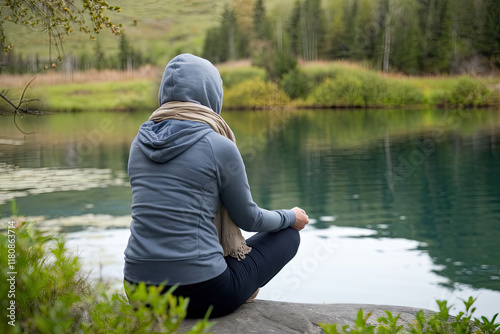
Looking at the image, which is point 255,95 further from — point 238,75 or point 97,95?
point 97,95

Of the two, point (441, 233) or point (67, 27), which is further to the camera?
point (441, 233)

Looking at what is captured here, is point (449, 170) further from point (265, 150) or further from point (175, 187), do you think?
point (175, 187)

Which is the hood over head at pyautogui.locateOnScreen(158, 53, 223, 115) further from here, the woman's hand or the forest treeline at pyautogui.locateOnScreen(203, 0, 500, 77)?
the forest treeline at pyautogui.locateOnScreen(203, 0, 500, 77)

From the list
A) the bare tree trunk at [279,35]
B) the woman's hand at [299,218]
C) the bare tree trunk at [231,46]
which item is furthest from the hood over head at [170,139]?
the bare tree trunk at [279,35]

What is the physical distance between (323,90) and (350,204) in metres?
17.0

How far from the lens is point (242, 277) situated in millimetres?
1631

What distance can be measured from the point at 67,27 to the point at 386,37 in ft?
76.0

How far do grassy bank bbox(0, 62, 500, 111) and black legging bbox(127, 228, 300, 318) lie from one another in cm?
2056

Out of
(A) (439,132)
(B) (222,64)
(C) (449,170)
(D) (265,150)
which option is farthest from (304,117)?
(C) (449,170)

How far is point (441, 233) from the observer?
4773 millimetres

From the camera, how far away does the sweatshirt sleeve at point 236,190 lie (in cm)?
153

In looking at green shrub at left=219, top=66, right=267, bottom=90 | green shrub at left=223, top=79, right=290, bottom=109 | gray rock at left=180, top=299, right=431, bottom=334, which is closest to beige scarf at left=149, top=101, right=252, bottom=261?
gray rock at left=180, top=299, right=431, bottom=334

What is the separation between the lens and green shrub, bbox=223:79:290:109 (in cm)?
2220

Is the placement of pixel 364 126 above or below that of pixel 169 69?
below
